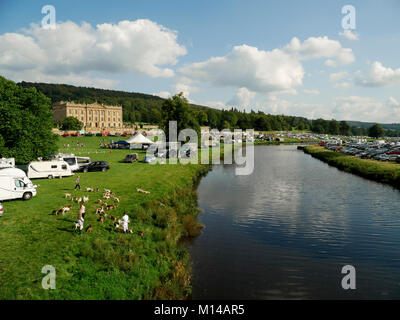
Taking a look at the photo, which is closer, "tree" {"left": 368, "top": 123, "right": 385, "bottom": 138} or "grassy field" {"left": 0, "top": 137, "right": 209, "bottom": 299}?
"grassy field" {"left": 0, "top": 137, "right": 209, "bottom": 299}

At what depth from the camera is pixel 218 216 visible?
2702 centimetres

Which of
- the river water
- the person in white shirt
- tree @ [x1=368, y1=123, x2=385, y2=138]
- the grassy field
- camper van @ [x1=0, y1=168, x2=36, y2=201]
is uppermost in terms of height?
tree @ [x1=368, y1=123, x2=385, y2=138]

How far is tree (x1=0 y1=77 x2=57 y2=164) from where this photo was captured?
3303cm

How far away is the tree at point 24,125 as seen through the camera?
108 ft

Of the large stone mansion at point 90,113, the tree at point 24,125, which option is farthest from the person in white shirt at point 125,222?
the large stone mansion at point 90,113

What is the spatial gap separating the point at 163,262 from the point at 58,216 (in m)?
8.82

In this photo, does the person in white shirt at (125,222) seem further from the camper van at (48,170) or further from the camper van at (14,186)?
the camper van at (48,170)

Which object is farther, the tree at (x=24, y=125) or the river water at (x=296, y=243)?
the tree at (x=24, y=125)

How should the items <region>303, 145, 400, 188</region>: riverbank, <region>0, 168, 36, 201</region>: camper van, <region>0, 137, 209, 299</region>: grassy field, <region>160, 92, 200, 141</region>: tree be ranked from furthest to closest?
<region>160, 92, 200, 141</region>: tree, <region>303, 145, 400, 188</region>: riverbank, <region>0, 168, 36, 201</region>: camper van, <region>0, 137, 209, 299</region>: grassy field

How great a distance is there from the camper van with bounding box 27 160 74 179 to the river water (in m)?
16.9

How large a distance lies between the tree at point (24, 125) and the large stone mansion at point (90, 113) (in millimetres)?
147250

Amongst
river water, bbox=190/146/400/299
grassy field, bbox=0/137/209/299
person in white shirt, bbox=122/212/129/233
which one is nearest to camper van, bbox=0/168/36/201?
grassy field, bbox=0/137/209/299

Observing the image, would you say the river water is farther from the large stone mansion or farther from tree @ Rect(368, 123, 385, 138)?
the large stone mansion
